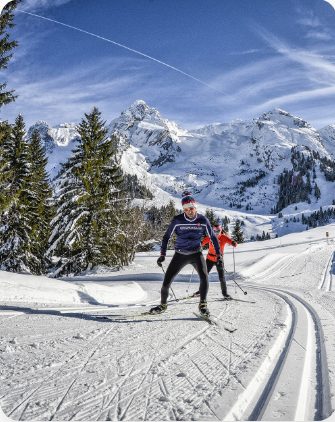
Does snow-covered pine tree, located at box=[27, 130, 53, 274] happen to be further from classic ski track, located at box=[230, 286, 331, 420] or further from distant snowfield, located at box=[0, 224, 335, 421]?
classic ski track, located at box=[230, 286, 331, 420]

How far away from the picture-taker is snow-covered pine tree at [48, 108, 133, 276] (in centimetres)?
2106

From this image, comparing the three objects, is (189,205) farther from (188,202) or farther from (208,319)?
(208,319)

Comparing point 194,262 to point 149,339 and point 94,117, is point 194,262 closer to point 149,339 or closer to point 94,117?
point 149,339

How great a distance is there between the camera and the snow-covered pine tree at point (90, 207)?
21062 millimetres

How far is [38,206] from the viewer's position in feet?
86.8

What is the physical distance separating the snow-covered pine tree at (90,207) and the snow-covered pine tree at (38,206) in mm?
2286

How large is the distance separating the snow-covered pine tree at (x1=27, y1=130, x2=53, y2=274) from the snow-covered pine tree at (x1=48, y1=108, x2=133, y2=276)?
229cm

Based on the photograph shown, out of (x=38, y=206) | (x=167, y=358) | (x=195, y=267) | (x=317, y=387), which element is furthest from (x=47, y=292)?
(x=38, y=206)

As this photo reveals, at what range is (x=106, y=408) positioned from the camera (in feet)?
7.45

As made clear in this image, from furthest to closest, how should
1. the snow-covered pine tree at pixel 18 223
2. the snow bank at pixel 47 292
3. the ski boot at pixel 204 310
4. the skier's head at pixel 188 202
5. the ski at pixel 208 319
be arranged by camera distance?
the snow-covered pine tree at pixel 18 223 → the snow bank at pixel 47 292 → the skier's head at pixel 188 202 → the ski boot at pixel 204 310 → the ski at pixel 208 319

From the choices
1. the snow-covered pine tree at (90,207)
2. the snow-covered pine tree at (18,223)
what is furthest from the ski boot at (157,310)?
the snow-covered pine tree at (18,223)

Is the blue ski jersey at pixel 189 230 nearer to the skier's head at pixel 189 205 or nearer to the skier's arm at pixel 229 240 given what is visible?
the skier's head at pixel 189 205

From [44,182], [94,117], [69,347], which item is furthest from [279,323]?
[44,182]

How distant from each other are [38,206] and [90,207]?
6.84m
